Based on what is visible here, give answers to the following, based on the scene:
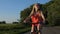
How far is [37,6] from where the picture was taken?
848cm

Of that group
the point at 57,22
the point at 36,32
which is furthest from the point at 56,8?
the point at 36,32

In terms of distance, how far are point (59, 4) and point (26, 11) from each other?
129ft

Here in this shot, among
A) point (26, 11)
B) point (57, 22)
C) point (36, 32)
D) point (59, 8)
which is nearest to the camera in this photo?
point (36, 32)

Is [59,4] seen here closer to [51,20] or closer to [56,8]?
[56,8]

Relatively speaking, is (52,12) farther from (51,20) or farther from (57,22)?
(57,22)

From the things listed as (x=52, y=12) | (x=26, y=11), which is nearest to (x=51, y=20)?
(x=52, y=12)

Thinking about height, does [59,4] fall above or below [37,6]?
above

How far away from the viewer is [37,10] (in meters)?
8.53

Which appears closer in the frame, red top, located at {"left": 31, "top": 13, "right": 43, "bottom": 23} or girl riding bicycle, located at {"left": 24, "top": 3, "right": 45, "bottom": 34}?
girl riding bicycle, located at {"left": 24, "top": 3, "right": 45, "bottom": 34}

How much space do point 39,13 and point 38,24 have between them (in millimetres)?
465

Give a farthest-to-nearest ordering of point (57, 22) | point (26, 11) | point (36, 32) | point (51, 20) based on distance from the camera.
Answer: point (26, 11)
point (57, 22)
point (51, 20)
point (36, 32)

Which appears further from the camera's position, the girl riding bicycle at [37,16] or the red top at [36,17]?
the red top at [36,17]

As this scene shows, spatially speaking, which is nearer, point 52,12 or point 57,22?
point 52,12

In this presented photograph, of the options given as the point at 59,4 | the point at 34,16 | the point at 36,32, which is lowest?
→ the point at 36,32
